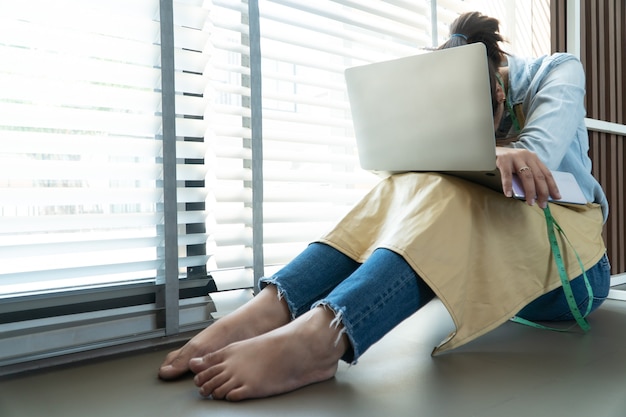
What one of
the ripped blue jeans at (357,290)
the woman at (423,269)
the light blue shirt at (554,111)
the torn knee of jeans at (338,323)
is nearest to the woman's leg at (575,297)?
the woman at (423,269)

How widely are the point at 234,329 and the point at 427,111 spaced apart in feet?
1.74

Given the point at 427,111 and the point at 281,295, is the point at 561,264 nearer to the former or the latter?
the point at 427,111

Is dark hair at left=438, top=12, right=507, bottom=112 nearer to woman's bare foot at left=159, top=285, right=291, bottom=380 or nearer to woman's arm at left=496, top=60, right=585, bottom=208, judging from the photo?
woman's arm at left=496, top=60, right=585, bottom=208

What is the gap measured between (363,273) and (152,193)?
0.61 m

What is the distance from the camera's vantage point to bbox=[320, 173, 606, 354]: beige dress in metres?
0.94

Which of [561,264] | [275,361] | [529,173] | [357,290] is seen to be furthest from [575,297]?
[275,361]

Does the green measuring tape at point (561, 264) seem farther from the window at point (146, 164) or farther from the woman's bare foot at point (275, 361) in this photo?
the window at point (146, 164)

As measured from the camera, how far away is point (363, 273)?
0.90 m

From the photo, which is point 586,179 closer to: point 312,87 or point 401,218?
point 401,218

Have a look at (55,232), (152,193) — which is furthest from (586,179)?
(55,232)

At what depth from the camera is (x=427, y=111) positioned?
3.30ft

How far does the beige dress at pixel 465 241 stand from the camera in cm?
94

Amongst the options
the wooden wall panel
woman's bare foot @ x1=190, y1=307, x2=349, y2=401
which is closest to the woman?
woman's bare foot @ x1=190, y1=307, x2=349, y2=401

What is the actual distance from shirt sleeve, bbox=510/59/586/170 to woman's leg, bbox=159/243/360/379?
1.51ft
